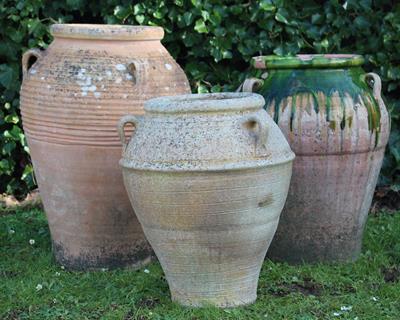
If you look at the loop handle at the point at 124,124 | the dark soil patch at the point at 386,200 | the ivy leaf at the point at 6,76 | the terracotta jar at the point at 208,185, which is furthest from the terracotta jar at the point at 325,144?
the ivy leaf at the point at 6,76

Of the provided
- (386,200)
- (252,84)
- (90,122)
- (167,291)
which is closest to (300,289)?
(167,291)

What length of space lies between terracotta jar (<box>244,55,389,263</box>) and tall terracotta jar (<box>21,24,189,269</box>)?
0.56m

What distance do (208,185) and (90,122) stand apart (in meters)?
0.87

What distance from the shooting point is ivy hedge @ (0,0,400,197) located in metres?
5.25

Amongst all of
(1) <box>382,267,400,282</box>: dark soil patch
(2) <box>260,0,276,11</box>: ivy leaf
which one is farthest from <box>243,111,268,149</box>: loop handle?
(2) <box>260,0,276,11</box>: ivy leaf

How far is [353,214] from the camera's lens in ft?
14.4

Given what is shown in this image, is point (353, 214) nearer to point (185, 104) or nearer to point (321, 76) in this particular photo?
point (321, 76)

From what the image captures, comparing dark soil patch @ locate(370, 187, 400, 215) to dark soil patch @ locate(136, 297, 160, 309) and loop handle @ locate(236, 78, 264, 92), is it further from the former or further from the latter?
dark soil patch @ locate(136, 297, 160, 309)

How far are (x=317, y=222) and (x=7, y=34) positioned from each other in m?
2.42

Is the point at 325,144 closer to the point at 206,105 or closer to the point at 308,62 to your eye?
the point at 308,62

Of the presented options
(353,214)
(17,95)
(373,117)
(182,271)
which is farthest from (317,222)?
(17,95)

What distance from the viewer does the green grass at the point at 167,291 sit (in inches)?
148

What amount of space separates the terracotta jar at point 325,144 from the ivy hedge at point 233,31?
88 cm

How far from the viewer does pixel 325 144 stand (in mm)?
4160
